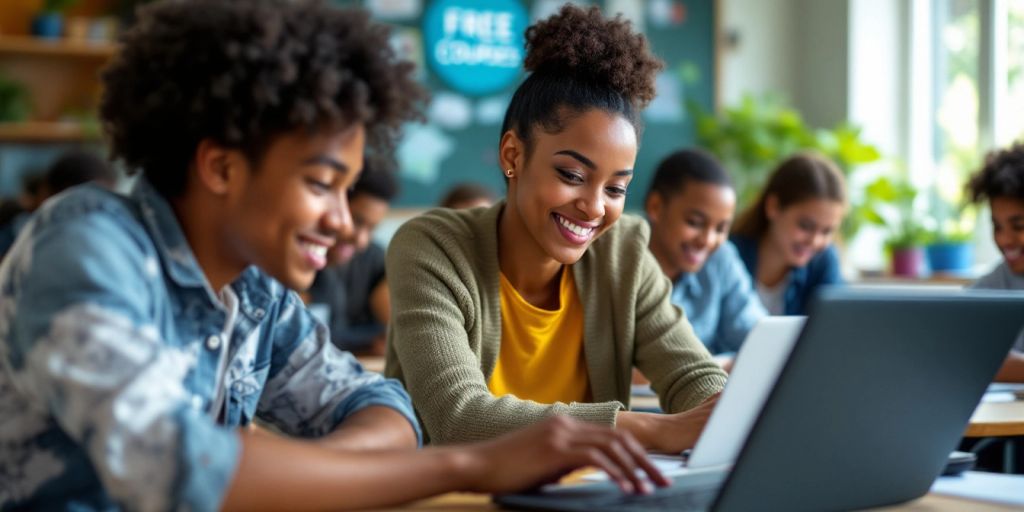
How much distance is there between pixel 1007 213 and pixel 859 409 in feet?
6.67

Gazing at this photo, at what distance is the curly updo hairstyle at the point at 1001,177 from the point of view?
9.47 feet

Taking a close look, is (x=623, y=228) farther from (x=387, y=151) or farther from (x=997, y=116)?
(x=997, y=116)

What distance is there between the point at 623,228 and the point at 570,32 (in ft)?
1.24

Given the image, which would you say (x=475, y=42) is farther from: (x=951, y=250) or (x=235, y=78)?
(x=235, y=78)

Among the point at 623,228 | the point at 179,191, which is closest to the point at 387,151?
the point at 179,191

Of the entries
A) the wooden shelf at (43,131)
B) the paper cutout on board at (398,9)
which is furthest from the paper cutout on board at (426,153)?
the wooden shelf at (43,131)

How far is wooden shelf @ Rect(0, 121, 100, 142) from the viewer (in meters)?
5.00

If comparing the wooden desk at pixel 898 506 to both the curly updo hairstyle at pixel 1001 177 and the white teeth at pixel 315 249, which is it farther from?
the curly updo hairstyle at pixel 1001 177

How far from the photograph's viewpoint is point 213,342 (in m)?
1.20

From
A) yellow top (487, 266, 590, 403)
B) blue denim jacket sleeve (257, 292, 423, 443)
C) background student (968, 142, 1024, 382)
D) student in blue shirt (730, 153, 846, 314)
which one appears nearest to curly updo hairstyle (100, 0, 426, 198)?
blue denim jacket sleeve (257, 292, 423, 443)

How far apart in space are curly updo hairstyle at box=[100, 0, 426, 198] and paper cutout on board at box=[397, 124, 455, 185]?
14.1 ft

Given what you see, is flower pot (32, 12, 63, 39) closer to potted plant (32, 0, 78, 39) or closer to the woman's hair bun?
potted plant (32, 0, 78, 39)

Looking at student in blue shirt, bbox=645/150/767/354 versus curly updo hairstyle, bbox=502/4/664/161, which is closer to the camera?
curly updo hairstyle, bbox=502/4/664/161

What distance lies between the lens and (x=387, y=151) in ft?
4.22
